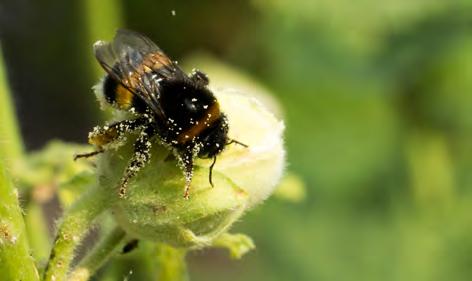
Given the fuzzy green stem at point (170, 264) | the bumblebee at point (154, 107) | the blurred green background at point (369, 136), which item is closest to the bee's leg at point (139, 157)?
the bumblebee at point (154, 107)

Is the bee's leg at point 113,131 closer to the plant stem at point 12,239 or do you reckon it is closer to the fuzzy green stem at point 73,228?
the fuzzy green stem at point 73,228

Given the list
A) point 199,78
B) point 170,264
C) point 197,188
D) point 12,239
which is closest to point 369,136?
point 170,264

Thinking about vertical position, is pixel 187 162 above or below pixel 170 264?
above

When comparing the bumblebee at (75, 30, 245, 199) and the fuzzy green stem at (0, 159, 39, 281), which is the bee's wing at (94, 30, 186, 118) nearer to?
the bumblebee at (75, 30, 245, 199)

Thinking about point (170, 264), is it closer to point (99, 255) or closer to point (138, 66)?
point (99, 255)

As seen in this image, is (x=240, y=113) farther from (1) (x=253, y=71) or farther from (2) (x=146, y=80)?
(1) (x=253, y=71)

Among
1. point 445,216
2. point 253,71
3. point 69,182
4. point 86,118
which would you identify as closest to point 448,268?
point 445,216

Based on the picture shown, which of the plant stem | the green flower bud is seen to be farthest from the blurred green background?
the plant stem
